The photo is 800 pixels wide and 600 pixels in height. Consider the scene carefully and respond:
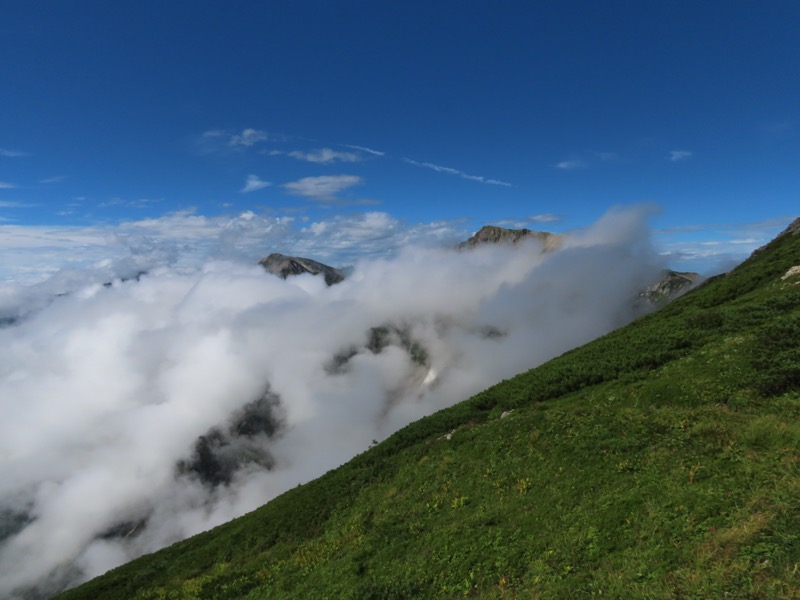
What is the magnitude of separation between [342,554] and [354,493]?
32.2 feet

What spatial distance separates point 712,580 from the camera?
12.6m

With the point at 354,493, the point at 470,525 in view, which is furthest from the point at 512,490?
the point at 354,493

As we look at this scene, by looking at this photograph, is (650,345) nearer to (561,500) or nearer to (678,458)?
(678,458)

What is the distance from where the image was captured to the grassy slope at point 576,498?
14859 millimetres

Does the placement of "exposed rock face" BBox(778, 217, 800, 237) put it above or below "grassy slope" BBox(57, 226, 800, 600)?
above

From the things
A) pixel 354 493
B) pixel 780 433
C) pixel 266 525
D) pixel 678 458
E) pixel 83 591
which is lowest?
pixel 83 591

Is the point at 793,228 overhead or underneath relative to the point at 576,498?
overhead

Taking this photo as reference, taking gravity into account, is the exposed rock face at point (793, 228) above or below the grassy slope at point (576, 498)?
above

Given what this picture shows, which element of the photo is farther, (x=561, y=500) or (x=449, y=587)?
(x=561, y=500)

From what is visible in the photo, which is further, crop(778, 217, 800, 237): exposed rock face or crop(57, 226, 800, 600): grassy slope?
crop(778, 217, 800, 237): exposed rock face

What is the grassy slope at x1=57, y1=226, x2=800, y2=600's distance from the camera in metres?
14.9

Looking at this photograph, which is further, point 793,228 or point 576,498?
point 793,228

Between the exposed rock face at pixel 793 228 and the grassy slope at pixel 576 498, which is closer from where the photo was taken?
the grassy slope at pixel 576 498

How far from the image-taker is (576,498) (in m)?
21.0
